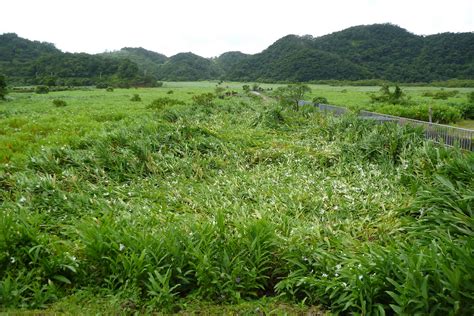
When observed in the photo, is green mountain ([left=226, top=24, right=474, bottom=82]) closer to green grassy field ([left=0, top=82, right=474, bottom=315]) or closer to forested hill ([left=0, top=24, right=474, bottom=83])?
forested hill ([left=0, top=24, right=474, bottom=83])

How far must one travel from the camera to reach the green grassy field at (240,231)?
280 cm

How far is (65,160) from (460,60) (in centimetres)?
9423

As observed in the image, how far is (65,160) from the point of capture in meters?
7.20

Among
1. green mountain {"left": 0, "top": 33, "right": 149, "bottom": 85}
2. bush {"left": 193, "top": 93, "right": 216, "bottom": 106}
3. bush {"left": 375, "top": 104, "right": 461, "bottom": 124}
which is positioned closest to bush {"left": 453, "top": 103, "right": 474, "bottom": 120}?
bush {"left": 375, "top": 104, "right": 461, "bottom": 124}

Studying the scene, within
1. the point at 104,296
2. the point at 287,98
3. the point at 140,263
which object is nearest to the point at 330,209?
the point at 140,263

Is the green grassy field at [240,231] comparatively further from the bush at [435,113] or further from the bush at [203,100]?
the bush at [435,113]

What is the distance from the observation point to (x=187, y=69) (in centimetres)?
11800

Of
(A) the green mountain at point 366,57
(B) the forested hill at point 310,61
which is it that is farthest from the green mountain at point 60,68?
(A) the green mountain at point 366,57

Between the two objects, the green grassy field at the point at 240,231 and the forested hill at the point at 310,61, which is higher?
the forested hill at the point at 310,61

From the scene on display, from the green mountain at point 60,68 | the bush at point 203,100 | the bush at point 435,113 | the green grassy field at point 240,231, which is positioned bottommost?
the green grassy field at point 240,231

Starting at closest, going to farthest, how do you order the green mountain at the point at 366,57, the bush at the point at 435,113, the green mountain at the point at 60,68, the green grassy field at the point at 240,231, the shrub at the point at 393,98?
the green grassy field at the point at 240,231, the bush at the point at 435,113, the shrub at the point at 393,98, the green mountain at the point at 60,68, the green mountain at the point at 366,57

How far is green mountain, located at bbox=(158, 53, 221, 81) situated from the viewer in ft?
370

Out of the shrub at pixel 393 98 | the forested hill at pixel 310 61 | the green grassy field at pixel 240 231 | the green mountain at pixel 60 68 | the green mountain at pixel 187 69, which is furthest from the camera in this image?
the green mountain at pixel 187 69

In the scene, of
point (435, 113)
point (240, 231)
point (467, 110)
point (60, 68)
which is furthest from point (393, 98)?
point (60, 68)
